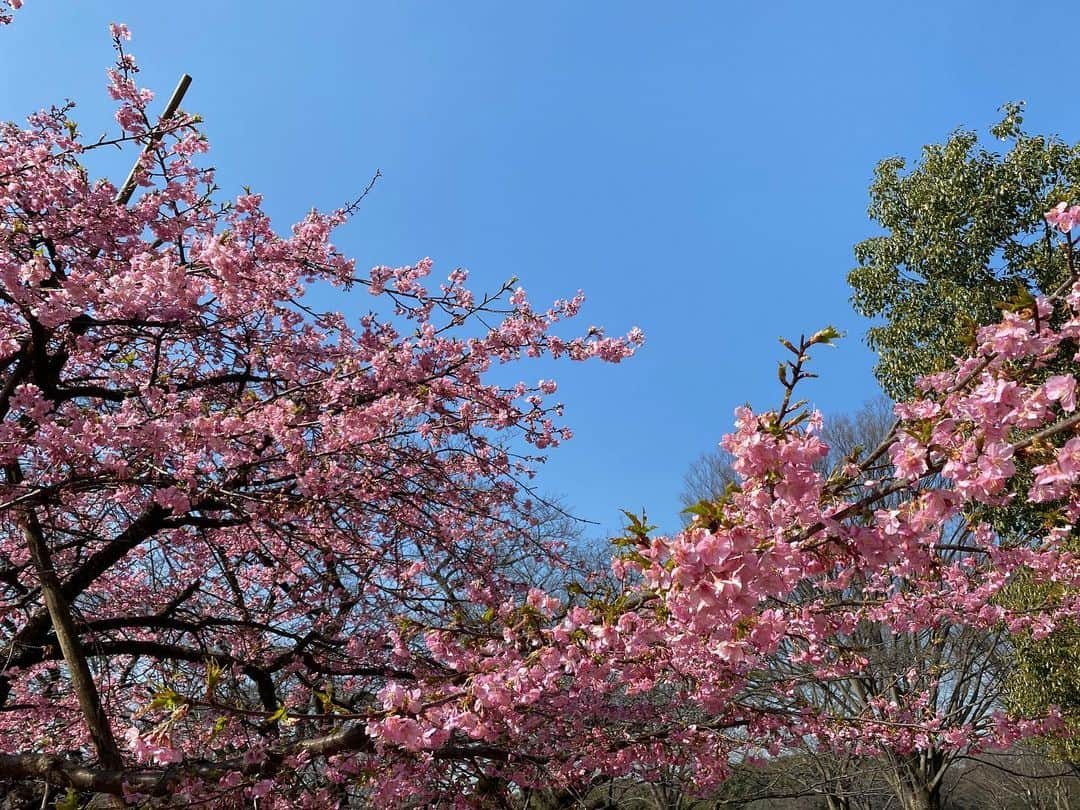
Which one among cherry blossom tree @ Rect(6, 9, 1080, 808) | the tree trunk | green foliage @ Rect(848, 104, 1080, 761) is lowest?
the tree trunk

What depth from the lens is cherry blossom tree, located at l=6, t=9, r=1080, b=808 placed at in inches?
60.9

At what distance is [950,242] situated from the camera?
8.45m

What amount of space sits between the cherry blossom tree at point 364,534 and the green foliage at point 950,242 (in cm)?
461

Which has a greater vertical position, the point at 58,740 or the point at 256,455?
the point at 256,455

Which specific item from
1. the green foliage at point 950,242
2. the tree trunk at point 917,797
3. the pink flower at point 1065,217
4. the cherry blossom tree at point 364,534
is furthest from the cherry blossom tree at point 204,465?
the tree trunk at point 917,797

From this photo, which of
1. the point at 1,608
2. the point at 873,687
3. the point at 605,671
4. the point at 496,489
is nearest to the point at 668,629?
the point at 605,671

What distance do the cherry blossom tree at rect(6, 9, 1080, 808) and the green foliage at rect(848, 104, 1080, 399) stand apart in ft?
15.1

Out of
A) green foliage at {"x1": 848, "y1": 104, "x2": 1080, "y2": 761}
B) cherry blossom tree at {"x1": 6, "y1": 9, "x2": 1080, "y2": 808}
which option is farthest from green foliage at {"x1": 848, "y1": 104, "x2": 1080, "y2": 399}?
cherry blossom tree at {"x1": 6, "y1": 9, "x2": 1080, "y2": 808}

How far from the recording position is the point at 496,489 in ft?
17.5

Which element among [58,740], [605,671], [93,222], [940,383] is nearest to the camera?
[940,383]

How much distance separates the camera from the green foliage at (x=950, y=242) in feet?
26.4

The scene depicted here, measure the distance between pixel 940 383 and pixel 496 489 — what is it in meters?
3.82

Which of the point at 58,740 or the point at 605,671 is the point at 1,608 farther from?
the point at 605,671

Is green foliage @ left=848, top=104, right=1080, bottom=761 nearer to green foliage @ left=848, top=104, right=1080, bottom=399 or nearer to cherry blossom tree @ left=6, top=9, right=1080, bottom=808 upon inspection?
green foliage @ left=848, top=104, right=1080, bottom=399
